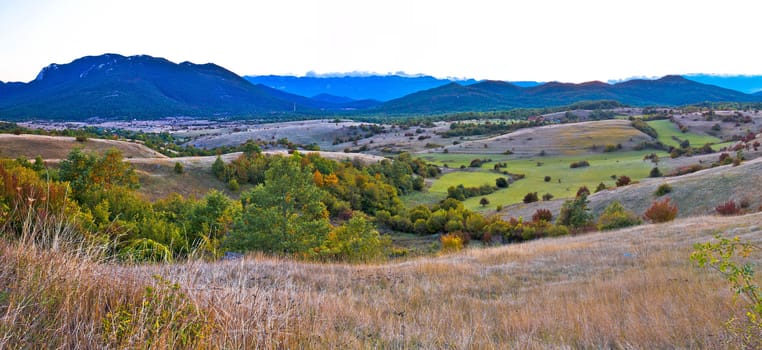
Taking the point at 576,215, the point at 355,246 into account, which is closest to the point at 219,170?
the point at 355,246

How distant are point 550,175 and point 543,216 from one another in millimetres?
25484

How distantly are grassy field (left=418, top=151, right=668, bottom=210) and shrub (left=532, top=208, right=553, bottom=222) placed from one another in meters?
9.28

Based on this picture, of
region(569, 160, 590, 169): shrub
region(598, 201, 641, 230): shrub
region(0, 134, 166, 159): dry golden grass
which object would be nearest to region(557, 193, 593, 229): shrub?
region(598, 201, 641, 230): shrub

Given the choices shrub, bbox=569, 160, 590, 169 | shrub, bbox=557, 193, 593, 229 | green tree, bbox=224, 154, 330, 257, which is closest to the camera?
green tree, bbox=224, 154, 330, 257

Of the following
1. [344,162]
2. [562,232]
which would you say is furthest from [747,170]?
[344,162]

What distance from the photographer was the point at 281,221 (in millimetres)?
17312

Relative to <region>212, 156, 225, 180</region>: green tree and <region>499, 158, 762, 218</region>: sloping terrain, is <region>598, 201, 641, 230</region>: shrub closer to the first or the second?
<region>499, 158, 762, 218</region>: sloping terrain

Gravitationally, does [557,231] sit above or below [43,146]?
below

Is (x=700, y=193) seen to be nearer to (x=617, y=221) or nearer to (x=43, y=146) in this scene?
(x=617, y=221)

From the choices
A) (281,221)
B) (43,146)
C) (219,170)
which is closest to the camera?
(281,221)

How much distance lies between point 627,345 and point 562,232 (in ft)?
63.2

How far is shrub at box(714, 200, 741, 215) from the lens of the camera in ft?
65.0

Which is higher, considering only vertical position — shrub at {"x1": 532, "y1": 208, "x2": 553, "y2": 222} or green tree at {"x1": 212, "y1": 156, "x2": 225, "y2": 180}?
green tree at {"x1": 212, "y1": 156, "x2": 225, "y2": 180}

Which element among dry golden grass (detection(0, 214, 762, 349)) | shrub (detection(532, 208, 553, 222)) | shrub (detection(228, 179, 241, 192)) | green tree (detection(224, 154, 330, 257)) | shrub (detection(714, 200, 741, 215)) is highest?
dry golden grass (detection(0, 214, 762, 349))
